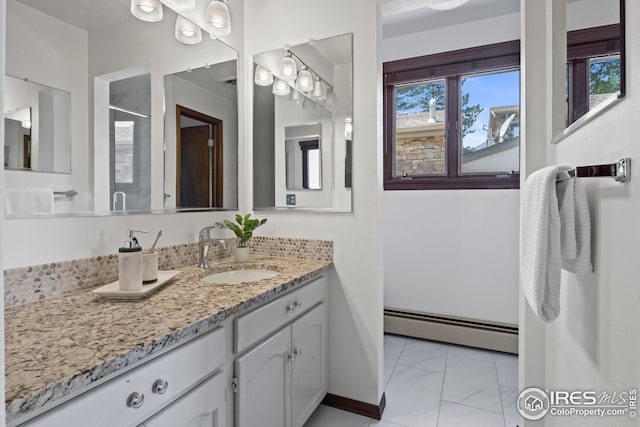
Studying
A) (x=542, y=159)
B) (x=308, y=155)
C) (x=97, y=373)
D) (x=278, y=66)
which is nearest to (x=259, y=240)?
(x=308, y=155)

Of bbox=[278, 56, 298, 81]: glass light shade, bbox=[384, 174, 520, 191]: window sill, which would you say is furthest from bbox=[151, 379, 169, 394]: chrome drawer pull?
bbox=[384, 174, 520, 191]: window sill

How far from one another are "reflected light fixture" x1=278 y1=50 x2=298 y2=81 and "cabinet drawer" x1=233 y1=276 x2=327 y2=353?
4.10ft

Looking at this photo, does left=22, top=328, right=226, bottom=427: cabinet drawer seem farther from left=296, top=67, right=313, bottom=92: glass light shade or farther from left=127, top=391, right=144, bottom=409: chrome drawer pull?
left=296, top=67, right=313, bottom=92: glass light shade

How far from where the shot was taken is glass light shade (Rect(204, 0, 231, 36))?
5.71ft

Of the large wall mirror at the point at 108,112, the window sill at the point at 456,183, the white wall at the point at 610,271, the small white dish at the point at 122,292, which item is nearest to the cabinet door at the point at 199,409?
the small white dish at the point at 122,292

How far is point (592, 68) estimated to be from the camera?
897 mm

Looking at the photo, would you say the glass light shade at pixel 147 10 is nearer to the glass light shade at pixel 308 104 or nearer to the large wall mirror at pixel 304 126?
the large wall mirror at pixel 304 126

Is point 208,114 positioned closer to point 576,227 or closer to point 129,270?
point 129,270

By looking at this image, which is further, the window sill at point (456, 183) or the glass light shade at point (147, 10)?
the window sill at point (456, 183)

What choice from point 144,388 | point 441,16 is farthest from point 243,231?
point 441,16

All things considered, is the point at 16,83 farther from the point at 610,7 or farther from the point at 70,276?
the point at 610,7

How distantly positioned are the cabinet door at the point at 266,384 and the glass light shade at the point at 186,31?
61.6 inches

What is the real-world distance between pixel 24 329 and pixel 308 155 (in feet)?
4.92

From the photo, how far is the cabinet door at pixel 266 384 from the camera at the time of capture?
1136mm
